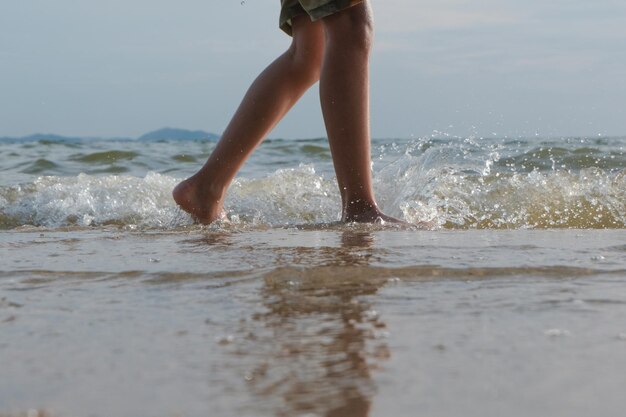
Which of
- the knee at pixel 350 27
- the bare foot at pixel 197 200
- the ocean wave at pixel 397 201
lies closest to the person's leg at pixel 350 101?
the knee at pixel 350 27

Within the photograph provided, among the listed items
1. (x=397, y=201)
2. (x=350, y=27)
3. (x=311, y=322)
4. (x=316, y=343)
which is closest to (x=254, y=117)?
(x=350, y=27)

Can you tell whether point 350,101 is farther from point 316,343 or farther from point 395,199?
point 316,343

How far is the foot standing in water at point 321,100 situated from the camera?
103 inches

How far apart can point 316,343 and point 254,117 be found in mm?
1821

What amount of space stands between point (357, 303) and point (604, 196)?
7.26 ft

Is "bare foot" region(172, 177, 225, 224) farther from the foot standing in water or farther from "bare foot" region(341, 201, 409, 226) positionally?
"bare foot" region(341, 201, 409, 226)

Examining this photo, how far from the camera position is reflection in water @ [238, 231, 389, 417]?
88 centimetres

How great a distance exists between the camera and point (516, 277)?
153 cm

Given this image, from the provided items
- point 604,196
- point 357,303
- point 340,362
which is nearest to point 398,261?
point 357,303

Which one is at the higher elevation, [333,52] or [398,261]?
[333,52]

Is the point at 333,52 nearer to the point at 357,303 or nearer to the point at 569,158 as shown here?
the point at 357,303

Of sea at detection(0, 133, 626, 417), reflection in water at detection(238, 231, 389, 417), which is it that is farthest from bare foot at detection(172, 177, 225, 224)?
reflection in water at detection(238, 231, 389, 417)

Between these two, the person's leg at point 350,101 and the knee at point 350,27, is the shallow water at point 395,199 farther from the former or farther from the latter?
the knee at point 350,27

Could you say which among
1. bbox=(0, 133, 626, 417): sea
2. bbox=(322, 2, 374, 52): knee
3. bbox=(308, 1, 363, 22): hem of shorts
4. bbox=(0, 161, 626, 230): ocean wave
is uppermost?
bbox=(308, 1, 363, 22): hem of shorts
